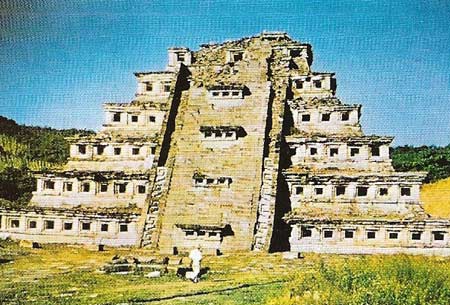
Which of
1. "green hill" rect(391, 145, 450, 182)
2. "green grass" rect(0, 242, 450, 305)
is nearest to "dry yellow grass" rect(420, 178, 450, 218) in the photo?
"green hill" rect(391, 145, 450, 182)

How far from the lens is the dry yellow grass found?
16.0 m

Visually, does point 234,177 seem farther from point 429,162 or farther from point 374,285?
point 429,162

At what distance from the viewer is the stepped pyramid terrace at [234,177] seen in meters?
10.6

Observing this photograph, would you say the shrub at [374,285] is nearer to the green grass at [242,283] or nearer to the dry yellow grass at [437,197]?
the green grass at [242,283]

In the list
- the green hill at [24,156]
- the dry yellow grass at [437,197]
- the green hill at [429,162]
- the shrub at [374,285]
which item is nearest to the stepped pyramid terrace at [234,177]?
the green hill at [24,156]

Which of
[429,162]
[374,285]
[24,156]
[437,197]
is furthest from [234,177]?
[429,162]

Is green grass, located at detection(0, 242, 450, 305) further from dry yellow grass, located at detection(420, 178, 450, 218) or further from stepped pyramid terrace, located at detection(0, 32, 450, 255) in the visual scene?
dry yellow grass, located at detection(420, 178, 450, 218)

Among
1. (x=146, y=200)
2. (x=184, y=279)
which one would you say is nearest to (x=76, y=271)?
(x=184, y=279)

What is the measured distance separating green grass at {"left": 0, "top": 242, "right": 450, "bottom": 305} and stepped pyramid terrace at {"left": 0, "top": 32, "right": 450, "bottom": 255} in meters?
1.09

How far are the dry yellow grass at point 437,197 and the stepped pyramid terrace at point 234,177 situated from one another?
4953mm

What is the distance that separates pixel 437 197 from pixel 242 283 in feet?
37.3

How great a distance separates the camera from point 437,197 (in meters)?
17.4

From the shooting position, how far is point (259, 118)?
1191 centimetres

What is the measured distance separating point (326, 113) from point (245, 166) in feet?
7.66
